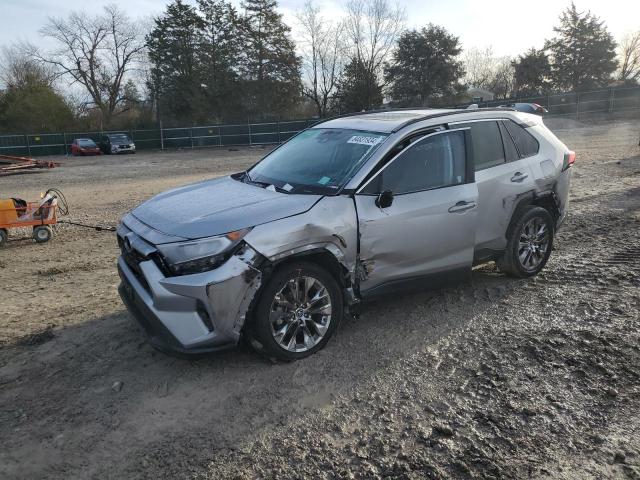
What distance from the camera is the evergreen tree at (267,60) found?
46156 mm

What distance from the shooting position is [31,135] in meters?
37.2

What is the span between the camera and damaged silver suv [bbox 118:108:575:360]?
3.52 meters

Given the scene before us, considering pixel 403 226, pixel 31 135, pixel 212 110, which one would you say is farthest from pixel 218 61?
pixel 403 226

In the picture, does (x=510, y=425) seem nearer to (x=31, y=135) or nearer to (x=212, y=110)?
(x=31, y=135)

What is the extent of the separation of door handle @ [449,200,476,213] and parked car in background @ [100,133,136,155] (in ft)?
116

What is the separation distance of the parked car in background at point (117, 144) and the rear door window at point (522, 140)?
114 ft

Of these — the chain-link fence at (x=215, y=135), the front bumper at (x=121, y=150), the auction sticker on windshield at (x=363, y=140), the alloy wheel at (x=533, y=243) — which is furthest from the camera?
the chain-link fence at (x=215, y=135)

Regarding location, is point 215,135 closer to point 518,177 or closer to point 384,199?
point 518,177

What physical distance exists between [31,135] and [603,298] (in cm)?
4097

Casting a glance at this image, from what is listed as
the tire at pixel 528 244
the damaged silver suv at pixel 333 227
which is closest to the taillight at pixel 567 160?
the damaged silver suv at pixel 333 227

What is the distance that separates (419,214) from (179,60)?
157 feet

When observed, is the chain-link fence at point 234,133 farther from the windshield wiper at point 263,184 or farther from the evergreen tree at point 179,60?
the windshield wiper at point 263,184

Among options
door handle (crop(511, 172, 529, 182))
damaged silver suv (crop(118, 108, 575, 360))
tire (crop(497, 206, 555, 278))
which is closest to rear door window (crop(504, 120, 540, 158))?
damaged silver suv (crop(118, 108, 575, 360))

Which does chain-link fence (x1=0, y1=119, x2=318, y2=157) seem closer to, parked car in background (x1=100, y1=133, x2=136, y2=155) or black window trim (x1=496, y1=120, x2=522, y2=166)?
parked car in background (x1=100, y1=133, x2=136, y2=155)
